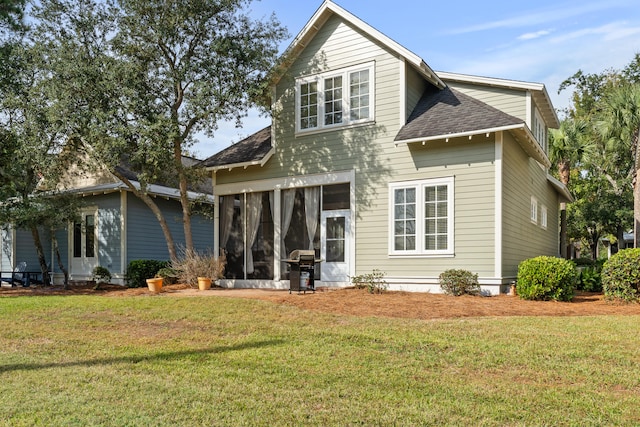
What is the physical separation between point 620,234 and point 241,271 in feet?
75.7

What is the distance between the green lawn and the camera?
12.9 feet

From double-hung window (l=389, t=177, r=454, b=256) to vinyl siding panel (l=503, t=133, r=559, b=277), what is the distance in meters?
1.29

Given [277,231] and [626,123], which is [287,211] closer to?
[277,231]

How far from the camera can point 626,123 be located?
16.9 m

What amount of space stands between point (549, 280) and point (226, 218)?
9.09m

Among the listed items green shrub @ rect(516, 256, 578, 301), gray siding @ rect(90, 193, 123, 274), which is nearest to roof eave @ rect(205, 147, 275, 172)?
gray siding @ rect(90, 193, 123, 274)

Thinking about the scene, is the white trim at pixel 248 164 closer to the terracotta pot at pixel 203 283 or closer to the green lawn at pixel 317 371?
the terracotta pot at pixel 203 283

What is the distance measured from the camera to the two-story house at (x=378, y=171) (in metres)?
11.8

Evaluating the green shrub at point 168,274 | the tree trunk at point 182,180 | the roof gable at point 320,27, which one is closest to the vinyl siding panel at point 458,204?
the roof gable at point 320,27

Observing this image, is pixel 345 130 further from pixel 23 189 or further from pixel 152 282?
pixel 23 189

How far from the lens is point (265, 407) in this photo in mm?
4070

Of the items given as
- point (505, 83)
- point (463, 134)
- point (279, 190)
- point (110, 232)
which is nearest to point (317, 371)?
point (463, 134)

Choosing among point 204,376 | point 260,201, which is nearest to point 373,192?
point 260,201

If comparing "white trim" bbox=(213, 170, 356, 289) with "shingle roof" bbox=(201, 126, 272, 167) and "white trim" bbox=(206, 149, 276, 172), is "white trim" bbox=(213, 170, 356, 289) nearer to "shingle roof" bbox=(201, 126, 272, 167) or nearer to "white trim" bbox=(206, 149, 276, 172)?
"white trim" bbox=(206, 149, 276, 172)
